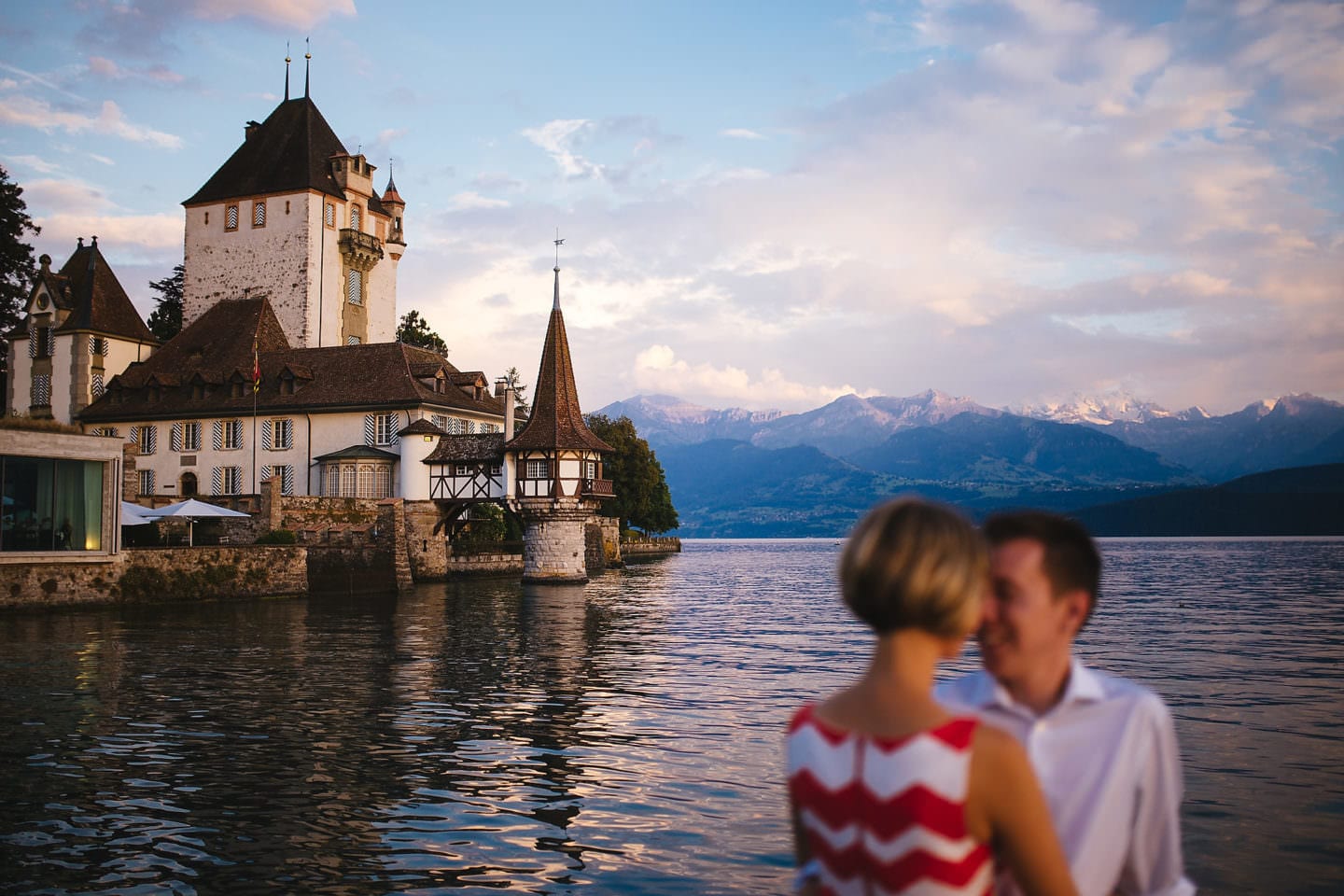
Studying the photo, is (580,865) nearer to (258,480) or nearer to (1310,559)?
(258,480)

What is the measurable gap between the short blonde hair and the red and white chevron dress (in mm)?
245

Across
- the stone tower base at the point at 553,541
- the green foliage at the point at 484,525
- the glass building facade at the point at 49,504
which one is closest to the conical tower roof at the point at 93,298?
the green foliage at the point at 484,525

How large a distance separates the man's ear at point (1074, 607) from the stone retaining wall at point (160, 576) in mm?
35351

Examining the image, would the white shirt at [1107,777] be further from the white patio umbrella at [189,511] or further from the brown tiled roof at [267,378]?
the brown tiled roof at [267,378]

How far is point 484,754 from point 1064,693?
36.2 ft

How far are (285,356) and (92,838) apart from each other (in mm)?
58089

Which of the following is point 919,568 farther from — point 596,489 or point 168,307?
point 168,307

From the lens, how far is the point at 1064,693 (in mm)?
2854

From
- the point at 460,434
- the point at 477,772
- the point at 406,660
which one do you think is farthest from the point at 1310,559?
the point at 477,772

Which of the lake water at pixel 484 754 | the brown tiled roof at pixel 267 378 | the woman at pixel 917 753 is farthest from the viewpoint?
the brown tiled roof at pixel 267 378

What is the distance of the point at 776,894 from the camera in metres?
8.10

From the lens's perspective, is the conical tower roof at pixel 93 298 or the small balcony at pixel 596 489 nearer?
the small balcony at pixel 596 489

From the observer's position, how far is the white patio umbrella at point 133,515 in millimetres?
39969

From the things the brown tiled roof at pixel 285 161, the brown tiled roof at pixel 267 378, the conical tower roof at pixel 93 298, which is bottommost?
the brown tiled roof at pixel 267 378
